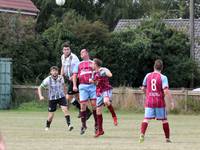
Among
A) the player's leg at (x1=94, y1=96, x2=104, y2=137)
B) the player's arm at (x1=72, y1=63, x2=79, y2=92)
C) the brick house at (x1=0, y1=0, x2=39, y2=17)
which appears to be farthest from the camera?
the brick house at (x1=0, y1=0, x2=39, y2=17)

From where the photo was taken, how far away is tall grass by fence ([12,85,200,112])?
3438 centimetres

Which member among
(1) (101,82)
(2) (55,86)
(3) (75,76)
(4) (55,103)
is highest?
(3) (75,76)

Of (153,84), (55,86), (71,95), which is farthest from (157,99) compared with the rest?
(71,95)

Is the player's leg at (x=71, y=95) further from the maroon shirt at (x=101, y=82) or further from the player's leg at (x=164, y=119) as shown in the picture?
the player's leg at (x=164, y=119)

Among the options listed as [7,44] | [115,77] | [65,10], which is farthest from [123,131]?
[65,10]

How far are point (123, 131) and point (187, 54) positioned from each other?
27301 mm

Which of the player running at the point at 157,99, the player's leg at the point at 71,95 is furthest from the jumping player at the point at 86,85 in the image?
the player running at the point at 157,99

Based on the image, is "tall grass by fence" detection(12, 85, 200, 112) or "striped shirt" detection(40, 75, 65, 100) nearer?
"striped shirt" detection(40, 75, 65, 100)

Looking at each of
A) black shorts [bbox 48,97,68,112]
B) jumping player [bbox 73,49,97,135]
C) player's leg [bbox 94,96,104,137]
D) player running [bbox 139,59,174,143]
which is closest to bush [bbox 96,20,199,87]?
black shorts [bbox 48,97,68,112]

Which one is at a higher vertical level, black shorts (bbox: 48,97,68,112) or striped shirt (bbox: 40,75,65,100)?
striped shirt (bbox: 40,75,65,100)

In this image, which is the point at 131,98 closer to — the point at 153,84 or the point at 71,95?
the point at 71,95

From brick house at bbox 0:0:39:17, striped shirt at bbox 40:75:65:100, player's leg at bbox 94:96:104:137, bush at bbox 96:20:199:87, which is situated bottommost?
player's leg at bbox 94:96:104:137

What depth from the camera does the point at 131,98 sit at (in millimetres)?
35250

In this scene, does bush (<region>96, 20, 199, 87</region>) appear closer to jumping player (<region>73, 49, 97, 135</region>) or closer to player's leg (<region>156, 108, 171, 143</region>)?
jumping player (<region>73, 49, 97, 135</region>)
